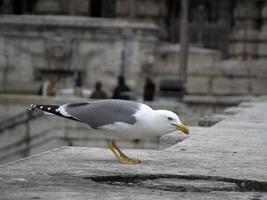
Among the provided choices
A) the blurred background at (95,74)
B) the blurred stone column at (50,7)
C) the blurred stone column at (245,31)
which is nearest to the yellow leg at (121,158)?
the blurred background at (95,74)

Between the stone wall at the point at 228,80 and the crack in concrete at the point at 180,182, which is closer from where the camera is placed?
the crack in concrete at the point at 180,182

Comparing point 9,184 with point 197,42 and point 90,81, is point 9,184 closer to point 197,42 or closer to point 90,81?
point 90,81

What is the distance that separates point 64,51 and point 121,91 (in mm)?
2515

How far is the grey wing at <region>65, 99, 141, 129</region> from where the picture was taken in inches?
267

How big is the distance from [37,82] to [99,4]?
41.6 ft

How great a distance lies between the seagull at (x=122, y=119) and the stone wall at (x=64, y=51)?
584 inches

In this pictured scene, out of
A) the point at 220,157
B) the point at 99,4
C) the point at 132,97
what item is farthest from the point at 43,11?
the point at 220,157

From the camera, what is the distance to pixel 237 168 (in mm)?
6859

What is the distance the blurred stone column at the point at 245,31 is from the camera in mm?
31062

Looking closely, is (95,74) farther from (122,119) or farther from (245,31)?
(122,119)

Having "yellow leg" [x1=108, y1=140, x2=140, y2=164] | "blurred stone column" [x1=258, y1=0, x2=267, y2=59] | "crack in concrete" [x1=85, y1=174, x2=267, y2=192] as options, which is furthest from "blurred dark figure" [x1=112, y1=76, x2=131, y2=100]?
"crack in concrete" [x1=85, y1=174, x2=267, y2=192]

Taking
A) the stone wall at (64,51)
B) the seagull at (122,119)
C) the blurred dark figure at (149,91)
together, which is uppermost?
the seagull at (122,119)

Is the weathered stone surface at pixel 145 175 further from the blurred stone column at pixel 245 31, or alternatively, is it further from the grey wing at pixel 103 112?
the blurred stone column at pixel 245 31

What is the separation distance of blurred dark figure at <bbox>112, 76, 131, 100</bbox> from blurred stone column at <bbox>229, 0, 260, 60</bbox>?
10772mm
